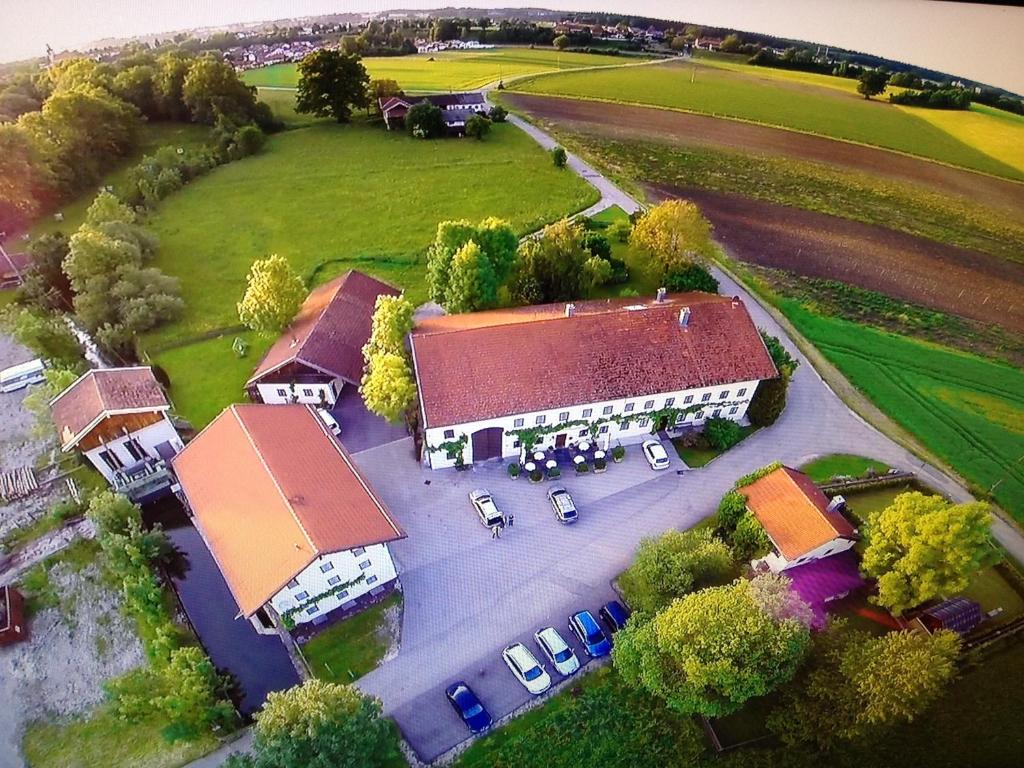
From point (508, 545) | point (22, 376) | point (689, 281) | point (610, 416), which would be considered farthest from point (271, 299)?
point (689, 281)

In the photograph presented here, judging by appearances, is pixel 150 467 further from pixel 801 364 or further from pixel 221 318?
pixel 801 364

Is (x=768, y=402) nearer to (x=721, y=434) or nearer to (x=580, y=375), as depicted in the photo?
(x=721, y=434)

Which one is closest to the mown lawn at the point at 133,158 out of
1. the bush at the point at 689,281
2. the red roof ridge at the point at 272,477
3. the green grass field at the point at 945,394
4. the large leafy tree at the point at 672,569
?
the red roof ridge at the point at 272,477

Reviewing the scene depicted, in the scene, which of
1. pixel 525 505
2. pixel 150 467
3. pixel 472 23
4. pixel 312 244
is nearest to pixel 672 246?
pixel 525 505

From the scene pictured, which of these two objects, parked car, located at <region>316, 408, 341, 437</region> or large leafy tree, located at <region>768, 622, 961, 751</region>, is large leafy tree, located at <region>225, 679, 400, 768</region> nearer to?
large leafy tree, located at <region>768, 622, 961, 751</region>

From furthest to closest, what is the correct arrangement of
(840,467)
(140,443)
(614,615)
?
(840,467) < (140,443) < (614,615)

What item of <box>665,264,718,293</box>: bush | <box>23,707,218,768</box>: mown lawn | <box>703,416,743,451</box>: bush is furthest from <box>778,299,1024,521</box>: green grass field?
<box>23,707,218,768</box>: mown lawn
